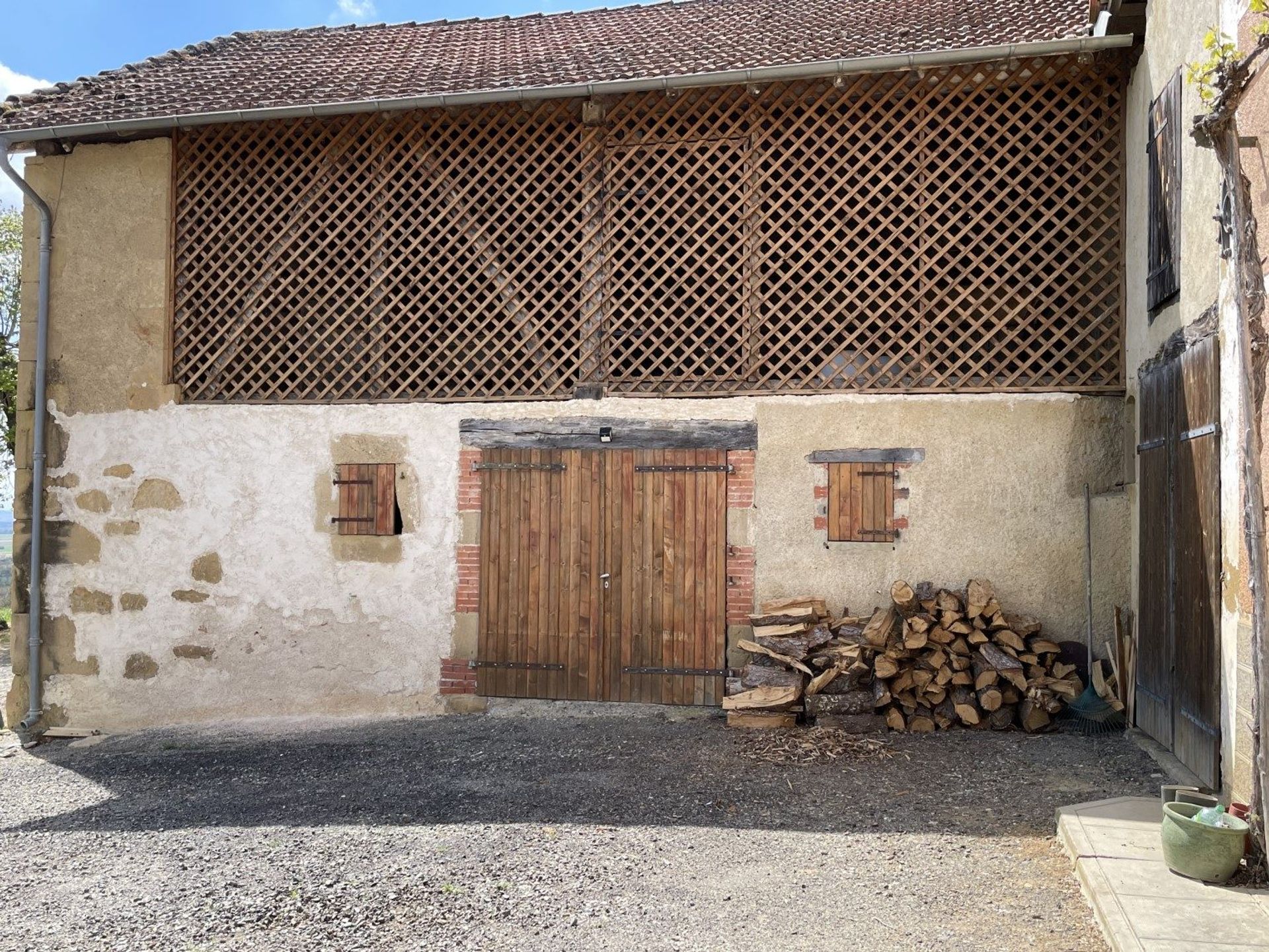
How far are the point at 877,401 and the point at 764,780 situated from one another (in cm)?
277

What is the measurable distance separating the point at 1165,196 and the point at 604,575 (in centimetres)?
428

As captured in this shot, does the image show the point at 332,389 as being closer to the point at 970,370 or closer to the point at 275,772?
the point at 275,772

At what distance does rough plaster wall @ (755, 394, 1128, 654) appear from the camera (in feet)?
21.0

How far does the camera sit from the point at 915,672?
20.4ft

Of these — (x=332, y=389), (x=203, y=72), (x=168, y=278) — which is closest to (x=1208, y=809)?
(x=332, y=389)

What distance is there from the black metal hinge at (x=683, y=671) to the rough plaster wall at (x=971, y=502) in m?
0.67

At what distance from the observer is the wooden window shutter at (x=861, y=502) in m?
6.62

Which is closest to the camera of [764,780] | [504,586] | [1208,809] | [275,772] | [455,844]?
[1208,809]

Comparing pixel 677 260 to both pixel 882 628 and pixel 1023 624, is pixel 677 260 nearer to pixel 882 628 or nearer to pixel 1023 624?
pixel 882 628

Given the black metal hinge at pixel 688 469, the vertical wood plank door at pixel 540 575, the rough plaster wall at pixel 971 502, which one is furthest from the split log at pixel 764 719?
the black metal hinge at pixel 688 469

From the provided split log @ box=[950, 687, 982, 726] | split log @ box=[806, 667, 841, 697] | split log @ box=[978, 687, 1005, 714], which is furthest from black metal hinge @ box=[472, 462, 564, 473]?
split log @ box=[978, 687, 1005, 714]

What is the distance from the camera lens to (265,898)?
12.8 ft

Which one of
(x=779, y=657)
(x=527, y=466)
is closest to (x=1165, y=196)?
(x=779, y=657)

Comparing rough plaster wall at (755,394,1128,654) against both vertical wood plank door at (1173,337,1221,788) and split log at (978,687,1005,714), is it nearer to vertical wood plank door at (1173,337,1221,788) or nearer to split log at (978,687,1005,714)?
split log at (978,687,1005,714)
